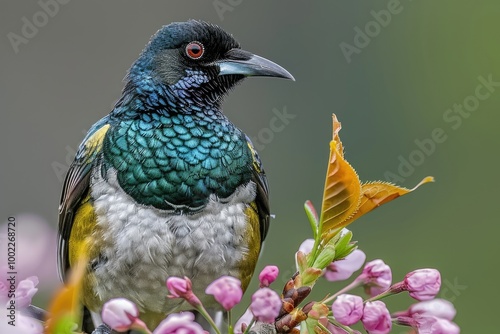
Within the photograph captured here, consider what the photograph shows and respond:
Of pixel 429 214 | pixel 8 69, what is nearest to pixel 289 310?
pixel 429 214

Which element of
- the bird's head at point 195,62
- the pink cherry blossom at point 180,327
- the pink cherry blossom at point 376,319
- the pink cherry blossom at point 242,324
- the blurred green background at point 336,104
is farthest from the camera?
the blurred green background at point 336,104

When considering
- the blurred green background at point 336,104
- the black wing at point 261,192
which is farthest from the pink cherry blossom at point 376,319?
the blurred green background at point 336,104

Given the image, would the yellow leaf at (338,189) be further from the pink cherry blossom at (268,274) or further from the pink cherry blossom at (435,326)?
the pink cherry blossom at (435,326)

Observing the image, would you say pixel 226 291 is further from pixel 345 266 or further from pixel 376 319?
pixel 345 266

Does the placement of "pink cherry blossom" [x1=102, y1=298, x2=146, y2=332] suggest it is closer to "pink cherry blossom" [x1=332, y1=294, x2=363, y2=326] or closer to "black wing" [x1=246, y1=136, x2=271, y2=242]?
"pink cherry blossom" [x1=332, y1=294, x2=363, y2=326]

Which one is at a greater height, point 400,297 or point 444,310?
point 444,310

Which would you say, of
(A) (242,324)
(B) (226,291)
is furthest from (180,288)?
(A) (242,324)

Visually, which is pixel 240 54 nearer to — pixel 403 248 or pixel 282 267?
pixel 282 267
